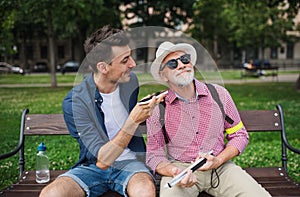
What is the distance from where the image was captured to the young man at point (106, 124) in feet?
Result: 9.19

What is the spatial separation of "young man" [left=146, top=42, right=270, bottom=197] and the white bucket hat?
0.03m

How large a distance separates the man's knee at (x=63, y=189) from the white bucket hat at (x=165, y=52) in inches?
36.6

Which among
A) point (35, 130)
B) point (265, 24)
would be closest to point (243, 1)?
point (35, 130)

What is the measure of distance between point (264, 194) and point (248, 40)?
38.1 meters

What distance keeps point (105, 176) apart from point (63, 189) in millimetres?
432

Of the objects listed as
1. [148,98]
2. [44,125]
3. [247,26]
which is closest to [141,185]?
[148,98]

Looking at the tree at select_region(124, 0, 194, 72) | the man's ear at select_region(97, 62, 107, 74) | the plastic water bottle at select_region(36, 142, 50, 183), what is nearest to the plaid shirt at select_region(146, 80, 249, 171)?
the man's ear at select_region(97, 62, 107, 74)

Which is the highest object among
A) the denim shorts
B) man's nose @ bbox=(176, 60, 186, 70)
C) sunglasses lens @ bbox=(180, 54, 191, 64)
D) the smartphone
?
sunglasses lens @ bbox=(180, 54, 191, 64)

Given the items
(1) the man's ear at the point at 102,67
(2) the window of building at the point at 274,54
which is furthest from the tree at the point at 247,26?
(1) the man's ear at the point at 102,67

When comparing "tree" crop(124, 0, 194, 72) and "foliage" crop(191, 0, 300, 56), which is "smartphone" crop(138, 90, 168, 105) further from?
"foliage" crop(191, 0, 300, 56)

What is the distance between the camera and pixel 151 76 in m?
2.82

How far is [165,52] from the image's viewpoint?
2.71 meters

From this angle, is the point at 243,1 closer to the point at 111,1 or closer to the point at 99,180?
the point at 111,1

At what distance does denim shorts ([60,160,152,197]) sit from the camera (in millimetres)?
3008
